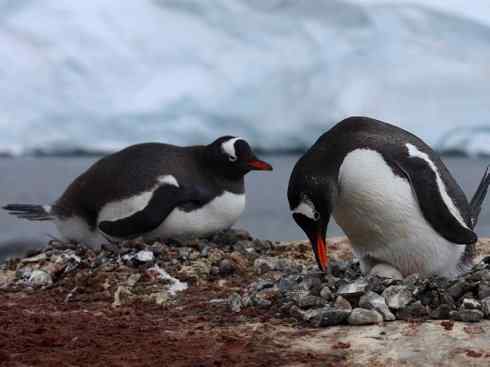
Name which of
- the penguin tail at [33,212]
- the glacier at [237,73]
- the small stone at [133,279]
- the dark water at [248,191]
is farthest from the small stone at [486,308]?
the glacier at [237,73]

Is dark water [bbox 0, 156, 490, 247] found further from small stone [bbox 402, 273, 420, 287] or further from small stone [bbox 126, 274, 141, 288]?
small stone [bbox 402, 273, 420, 287]

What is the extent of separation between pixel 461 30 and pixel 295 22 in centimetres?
300

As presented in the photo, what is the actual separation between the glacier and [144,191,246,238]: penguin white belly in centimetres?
846

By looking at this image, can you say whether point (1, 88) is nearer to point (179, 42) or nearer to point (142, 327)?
point (179, 42)

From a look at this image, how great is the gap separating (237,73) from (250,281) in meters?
11.2

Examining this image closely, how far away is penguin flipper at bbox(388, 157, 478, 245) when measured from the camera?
3.42 meters

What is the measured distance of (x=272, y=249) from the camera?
16.5ft

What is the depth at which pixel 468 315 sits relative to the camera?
9.50ft

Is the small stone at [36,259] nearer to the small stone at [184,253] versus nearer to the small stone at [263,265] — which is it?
the small stone at [184,253]

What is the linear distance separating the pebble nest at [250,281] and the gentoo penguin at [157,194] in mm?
151

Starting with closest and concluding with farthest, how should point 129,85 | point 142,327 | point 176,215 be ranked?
point 142,327
point 176,215
point 129,85

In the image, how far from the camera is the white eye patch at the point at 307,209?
320cm

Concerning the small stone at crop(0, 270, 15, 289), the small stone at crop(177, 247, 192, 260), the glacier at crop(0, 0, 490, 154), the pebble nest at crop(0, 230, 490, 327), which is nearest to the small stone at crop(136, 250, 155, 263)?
the pebble nest at crop(0, 230, 490, 327)

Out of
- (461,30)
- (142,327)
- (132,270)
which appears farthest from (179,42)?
(142,327)
